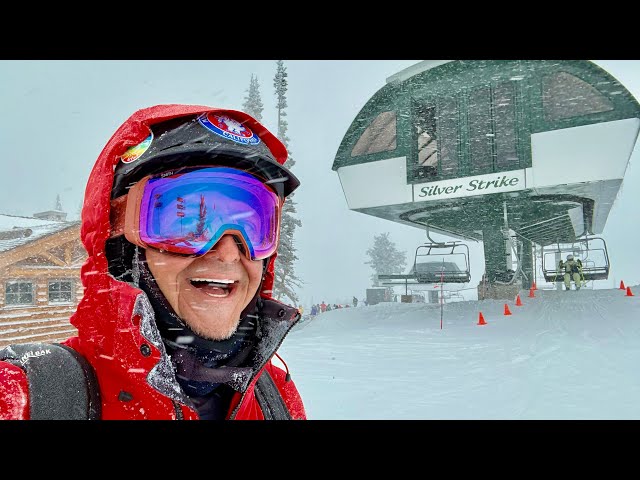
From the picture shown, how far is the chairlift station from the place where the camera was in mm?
11406

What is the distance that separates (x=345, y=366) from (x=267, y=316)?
5.99m

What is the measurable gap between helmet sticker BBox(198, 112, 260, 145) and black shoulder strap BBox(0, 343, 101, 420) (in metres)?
0.94

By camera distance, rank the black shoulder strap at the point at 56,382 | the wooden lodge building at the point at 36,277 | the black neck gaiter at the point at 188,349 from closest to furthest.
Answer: the black shoulder strap at the point at 56,382, the black neck gaiter at the point at 188,349, the wooden lodge building at the point at 36,277

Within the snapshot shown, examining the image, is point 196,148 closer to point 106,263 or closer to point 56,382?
point 106,263

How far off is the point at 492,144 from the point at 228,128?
43.2 ft

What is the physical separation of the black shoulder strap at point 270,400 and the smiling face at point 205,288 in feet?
1.22

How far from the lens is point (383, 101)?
47.2ft

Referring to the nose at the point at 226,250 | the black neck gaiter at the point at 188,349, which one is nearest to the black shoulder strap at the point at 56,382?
the black neck gaiter at the point at 188,349

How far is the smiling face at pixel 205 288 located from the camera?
154 centimetres

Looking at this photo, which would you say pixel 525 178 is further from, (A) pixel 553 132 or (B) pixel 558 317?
(B) pixel 558 317

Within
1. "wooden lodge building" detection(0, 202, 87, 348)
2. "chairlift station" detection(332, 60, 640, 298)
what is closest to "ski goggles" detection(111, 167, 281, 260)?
"wooden lodge building" detection(0, 202, 87, 348)

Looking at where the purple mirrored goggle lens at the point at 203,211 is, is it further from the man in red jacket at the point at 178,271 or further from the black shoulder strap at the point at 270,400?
the black shoulder strap at the point at 270,400

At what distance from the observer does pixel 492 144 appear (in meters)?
13.1

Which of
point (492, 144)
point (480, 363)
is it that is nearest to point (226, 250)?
point (480, 363)
